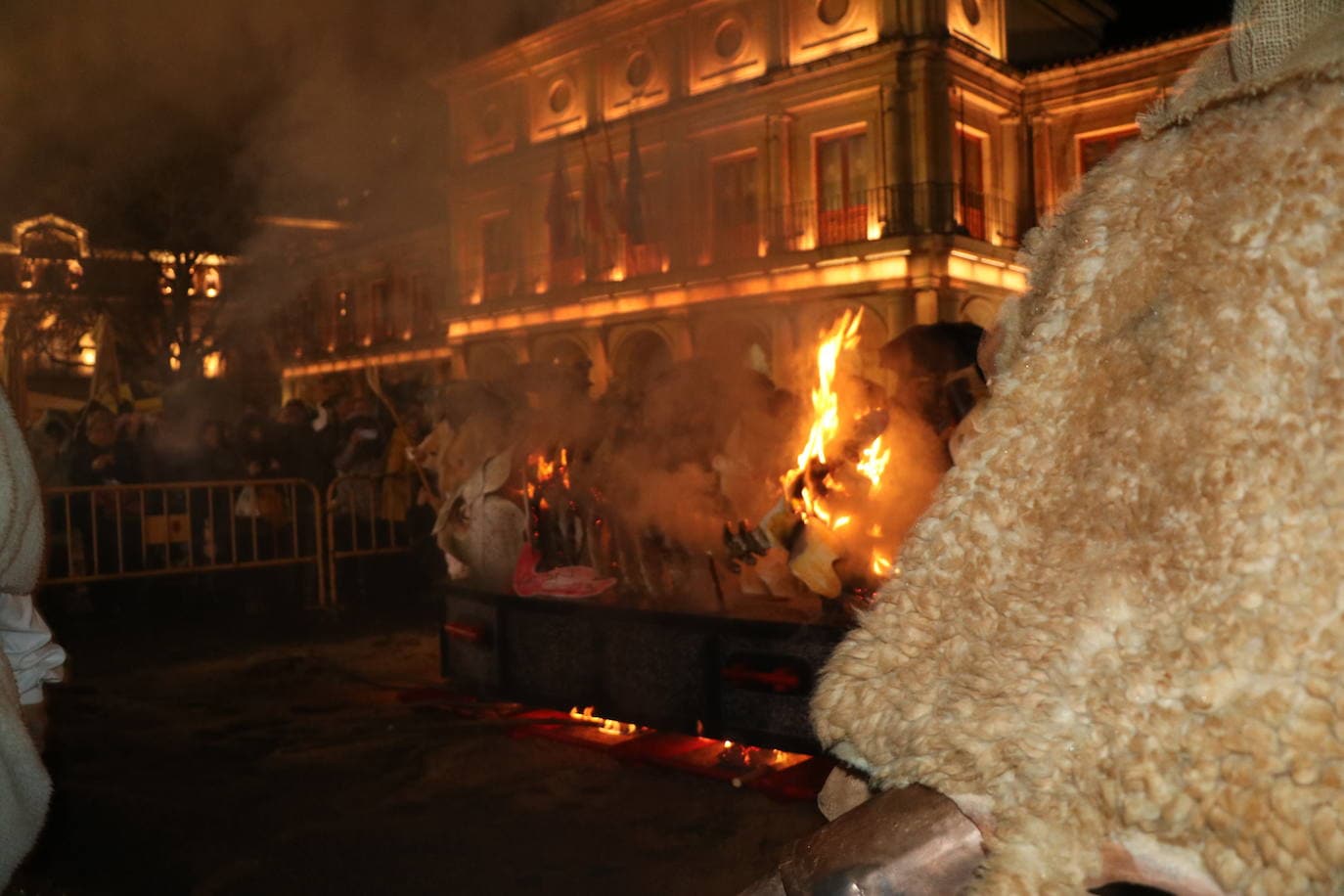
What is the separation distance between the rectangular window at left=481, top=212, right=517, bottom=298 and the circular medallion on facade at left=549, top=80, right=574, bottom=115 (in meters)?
3.31

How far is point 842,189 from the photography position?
2189 cm

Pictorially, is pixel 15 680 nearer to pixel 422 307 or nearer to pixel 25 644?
pixel 25 644

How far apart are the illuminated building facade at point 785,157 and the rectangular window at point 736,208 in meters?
0.05

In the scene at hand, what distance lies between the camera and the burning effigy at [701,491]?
16.8 feet

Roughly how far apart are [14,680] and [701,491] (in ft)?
13.5

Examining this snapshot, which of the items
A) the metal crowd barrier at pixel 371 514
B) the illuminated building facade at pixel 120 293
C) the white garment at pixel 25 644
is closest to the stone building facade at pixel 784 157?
the metal crowd barrier at pixel 371 514

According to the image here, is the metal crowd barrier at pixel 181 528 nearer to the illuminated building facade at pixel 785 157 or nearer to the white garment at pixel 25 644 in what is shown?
the white garment at pixel 25 644

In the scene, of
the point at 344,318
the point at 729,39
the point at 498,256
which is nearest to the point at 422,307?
the point at 344,318

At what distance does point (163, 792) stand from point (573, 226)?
21.5 m

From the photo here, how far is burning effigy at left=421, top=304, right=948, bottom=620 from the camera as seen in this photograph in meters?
5.11

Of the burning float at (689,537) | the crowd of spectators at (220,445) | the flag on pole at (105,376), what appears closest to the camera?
the burning float at (689,537)

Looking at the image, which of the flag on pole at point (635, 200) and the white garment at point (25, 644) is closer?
the white garment at point (25, 644)

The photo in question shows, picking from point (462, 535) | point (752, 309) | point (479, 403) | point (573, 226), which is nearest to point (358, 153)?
point (479, 403)

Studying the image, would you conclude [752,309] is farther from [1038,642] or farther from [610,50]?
[1038,642]
